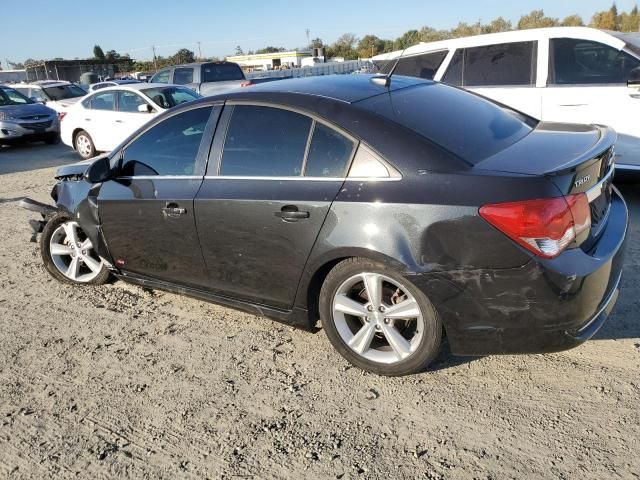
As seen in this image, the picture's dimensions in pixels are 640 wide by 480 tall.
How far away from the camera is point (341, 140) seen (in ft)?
9.71

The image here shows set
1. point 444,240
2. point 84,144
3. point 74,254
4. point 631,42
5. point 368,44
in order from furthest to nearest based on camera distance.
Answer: point 368,44 < point 84,144 < point 631,42 < point 74,254 < point 444,240

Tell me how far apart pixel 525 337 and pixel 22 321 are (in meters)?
3.59

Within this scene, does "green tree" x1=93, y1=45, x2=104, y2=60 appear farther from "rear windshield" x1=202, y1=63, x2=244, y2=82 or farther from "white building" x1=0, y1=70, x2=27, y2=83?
"rear windshield" x1=202, y1=63, x2=244, y2=82

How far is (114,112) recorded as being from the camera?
1098 cm

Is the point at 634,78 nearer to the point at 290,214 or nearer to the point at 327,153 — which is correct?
the point at 327,153

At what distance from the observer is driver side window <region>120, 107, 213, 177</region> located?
3.59 m

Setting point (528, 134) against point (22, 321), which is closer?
point (528, 134)

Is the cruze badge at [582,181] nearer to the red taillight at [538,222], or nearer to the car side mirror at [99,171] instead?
the red taillight at [538,222]

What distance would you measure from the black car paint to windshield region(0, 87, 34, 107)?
13.6m

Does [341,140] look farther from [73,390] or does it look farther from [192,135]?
[73,390]

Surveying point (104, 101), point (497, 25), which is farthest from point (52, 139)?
point (497, 25)

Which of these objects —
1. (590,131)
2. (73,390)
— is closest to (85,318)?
(73,390)

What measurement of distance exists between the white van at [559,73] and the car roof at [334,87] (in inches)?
125

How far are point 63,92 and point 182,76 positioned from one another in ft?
15.1
